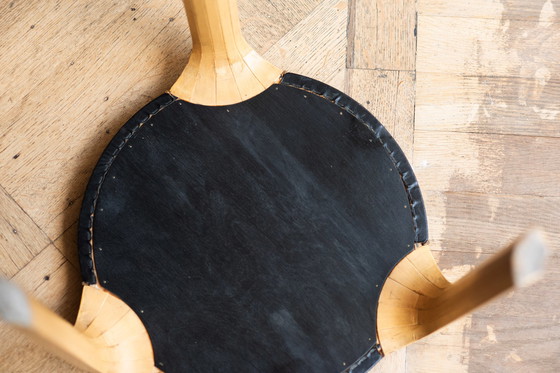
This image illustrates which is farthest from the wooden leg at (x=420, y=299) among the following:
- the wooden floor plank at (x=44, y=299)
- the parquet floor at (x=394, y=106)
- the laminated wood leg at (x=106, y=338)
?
the wooden floor plank at (x=44, y=299)

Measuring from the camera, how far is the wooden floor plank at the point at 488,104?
89 centimetres

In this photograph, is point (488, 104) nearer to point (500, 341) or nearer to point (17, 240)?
point (500, 341)

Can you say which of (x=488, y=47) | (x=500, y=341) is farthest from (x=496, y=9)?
(x=500, y=341)

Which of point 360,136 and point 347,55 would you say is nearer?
point 360,136

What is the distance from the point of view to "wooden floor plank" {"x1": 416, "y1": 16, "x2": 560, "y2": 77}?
2.98 feet

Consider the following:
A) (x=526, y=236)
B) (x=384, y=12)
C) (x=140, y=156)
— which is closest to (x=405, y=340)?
(x=526, y=236)

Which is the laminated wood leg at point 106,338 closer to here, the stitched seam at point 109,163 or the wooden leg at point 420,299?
the stitched seam at point 109,163

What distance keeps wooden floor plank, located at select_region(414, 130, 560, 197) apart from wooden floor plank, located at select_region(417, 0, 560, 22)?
0.68 feet

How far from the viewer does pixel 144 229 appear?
0.68 m

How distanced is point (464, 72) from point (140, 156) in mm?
538

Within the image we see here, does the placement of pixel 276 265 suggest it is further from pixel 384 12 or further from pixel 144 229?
pixel 384 12

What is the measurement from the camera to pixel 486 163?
2.89 ft

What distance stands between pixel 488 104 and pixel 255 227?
46 cm

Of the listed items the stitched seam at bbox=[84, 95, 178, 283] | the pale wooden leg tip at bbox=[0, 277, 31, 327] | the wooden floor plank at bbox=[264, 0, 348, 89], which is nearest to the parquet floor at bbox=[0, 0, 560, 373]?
the wooden floor plank at bbox=[264, 0, 348, 89]
